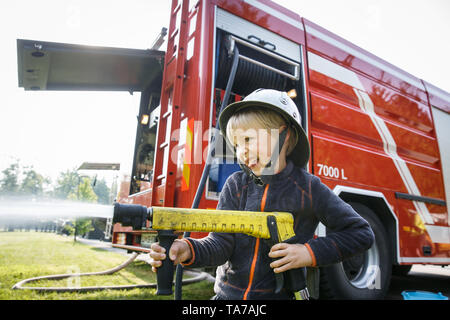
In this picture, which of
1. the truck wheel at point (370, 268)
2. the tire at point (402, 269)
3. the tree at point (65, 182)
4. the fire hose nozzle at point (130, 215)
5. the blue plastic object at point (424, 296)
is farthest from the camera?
the tree at point (65, 182)

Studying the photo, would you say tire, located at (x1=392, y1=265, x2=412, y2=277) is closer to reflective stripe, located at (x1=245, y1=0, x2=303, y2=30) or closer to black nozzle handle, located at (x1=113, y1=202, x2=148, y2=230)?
reflective stripe, located at (x1=245, y1=0, x2=303, y2=30)

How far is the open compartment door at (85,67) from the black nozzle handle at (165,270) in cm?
280

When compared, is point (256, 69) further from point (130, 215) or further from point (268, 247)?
point (130, 215)

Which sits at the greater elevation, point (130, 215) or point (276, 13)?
point (276, 13)

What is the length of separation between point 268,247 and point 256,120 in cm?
52

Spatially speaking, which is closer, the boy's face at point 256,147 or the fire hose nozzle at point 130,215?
the fire hose nozzle at point 130,215

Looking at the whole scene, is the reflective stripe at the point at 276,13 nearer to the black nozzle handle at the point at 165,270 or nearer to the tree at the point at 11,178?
the black nozzle handle at the point at 165,270

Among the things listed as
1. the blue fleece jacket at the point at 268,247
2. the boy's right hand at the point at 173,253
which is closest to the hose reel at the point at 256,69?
the blue fleece jacket at the point at 268,247

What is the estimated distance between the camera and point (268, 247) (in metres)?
1.10

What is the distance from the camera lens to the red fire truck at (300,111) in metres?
2.50

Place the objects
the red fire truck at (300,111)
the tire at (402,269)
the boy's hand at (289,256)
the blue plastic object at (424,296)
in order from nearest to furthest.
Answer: the boy's hand at (289,256) → the red fire truck at (300,111) → the blue plastic object at (424,296) → the tire at (402,269)

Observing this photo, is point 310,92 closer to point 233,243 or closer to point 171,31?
point 171,31

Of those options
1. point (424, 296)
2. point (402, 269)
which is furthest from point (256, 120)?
point (402, 269)

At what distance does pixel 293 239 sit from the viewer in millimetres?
1059
